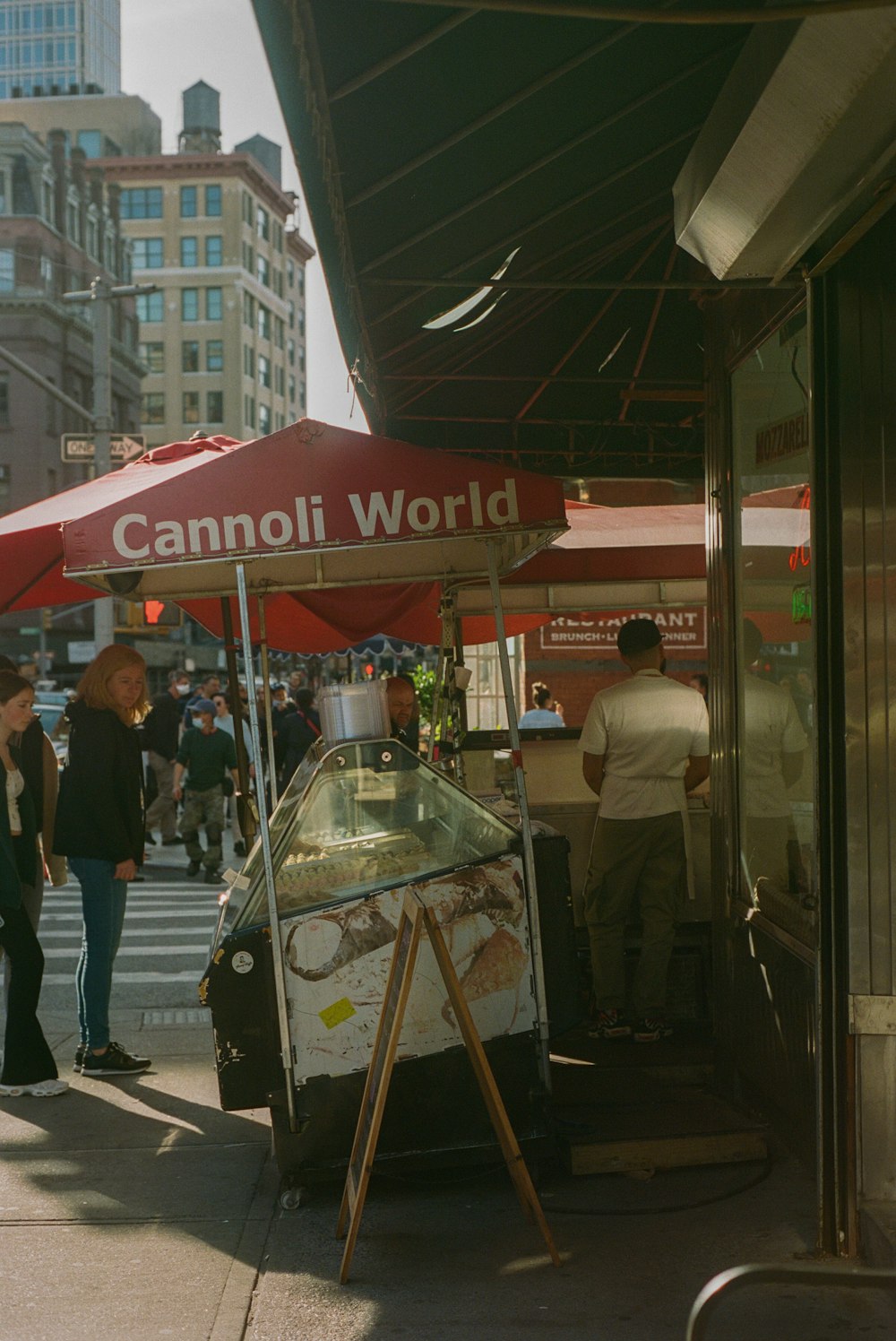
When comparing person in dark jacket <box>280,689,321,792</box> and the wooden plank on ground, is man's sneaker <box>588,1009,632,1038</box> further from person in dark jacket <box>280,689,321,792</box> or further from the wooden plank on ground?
person in dark jacket <box>280,689,321,792</box>

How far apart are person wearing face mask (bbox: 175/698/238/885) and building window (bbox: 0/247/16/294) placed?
50.3 m

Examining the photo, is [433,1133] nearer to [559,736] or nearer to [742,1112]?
[742,1112]

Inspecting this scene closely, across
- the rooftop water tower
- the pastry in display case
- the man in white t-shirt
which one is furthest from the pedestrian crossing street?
the rooftop water tower

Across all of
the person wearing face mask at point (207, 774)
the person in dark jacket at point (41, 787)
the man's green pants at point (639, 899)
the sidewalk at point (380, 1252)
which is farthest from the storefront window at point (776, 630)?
the person wearing face mask at point (207, 774)

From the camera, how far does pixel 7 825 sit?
6684mm

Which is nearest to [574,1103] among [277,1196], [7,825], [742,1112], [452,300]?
[742,1112]

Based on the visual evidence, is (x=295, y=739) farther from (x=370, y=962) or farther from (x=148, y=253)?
(x=148, y=253)

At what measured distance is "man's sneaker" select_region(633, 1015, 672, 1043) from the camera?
6691 millimetres

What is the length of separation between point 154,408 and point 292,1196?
277ft

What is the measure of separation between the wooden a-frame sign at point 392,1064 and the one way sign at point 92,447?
52.7ft

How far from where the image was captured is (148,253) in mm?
86500

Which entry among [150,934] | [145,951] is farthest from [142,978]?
[150,934]

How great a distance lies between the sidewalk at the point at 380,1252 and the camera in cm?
411

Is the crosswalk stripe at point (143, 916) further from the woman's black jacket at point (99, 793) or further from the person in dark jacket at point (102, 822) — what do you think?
the woman's black jacket at point (99, 793)
